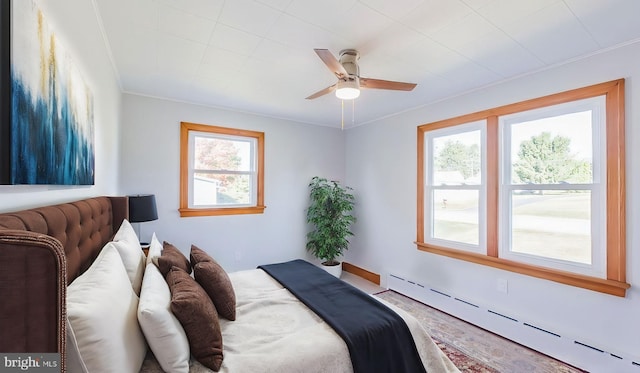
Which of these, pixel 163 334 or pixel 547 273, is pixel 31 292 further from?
pixel 547 273

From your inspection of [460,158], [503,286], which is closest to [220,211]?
[460,158]

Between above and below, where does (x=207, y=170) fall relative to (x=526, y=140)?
below

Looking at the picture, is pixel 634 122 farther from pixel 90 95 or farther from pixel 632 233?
pixel 90 95

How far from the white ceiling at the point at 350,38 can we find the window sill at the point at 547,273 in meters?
1.78

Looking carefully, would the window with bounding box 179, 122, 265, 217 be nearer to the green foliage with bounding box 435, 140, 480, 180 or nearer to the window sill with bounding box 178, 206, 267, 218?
the window sill with bounding box 178, 206, 267, 218

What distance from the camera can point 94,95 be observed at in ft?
5.68

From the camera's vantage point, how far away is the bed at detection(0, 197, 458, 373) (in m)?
0.51

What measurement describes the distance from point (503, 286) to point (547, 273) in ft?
1.34

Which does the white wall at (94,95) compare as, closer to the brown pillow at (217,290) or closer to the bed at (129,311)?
the bed at (129,311)

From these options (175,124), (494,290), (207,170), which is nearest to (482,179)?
(494,290)

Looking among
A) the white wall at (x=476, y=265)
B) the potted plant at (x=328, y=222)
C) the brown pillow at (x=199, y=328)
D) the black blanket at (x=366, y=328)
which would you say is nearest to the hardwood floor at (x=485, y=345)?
the white wall at (x=476, y=265)

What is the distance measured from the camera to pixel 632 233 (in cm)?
200

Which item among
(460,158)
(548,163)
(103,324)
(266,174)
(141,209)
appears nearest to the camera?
(103,324)

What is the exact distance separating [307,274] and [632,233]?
2474 millimetres
